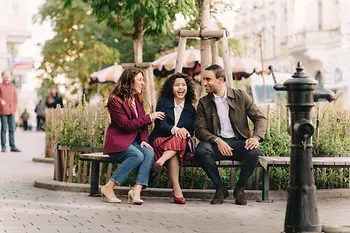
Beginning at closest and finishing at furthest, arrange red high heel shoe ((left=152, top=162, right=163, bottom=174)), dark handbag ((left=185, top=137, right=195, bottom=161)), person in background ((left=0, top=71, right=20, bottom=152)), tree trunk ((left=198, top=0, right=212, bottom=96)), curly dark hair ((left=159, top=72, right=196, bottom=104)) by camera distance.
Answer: red high heel shoe ((left=152, top=162, right=163, bottom=174)) < dark handbag ((left=185, top=137, right=195, bottom=161)) < curly dark hair ((left=159, top=72, right=196, bottom=104)) < tree trunk ((left=198, top=0, right=212, bottom=96)) < person in background ((left=0, top=71, right=20, bottom=152))

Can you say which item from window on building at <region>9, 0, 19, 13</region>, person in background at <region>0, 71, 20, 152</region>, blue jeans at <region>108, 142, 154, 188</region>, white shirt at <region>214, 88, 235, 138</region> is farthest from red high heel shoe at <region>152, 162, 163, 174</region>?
window on building at <region>9, 0, 19, 13</region>

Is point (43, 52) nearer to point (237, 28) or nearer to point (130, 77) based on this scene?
point (130, 77)

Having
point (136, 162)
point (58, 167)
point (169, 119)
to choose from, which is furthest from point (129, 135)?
point (58, 167)

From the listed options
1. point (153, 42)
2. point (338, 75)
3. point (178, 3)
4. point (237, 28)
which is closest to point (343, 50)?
point (338, 75)

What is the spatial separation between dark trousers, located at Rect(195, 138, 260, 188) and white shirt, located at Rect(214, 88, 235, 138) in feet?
0.65

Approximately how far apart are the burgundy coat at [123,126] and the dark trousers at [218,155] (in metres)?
0.67

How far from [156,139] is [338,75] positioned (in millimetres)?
41910

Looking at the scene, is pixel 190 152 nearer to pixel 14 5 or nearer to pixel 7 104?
pixel 7 104

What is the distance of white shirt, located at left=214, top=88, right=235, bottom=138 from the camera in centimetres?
1069

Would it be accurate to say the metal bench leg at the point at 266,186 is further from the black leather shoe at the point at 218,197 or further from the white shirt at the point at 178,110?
the white shirt at the point at 178,110

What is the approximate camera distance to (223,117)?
10.7 metres

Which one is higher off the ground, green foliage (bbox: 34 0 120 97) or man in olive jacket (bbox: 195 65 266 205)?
green foliage (bbox: 34 0 120 97)

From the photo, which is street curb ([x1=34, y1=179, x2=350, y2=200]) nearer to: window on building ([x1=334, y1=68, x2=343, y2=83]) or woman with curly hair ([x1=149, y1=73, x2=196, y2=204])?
woman with curly hair ([x1=149, y1=73, x2=196, y2=204])

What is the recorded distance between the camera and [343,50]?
50875mm
